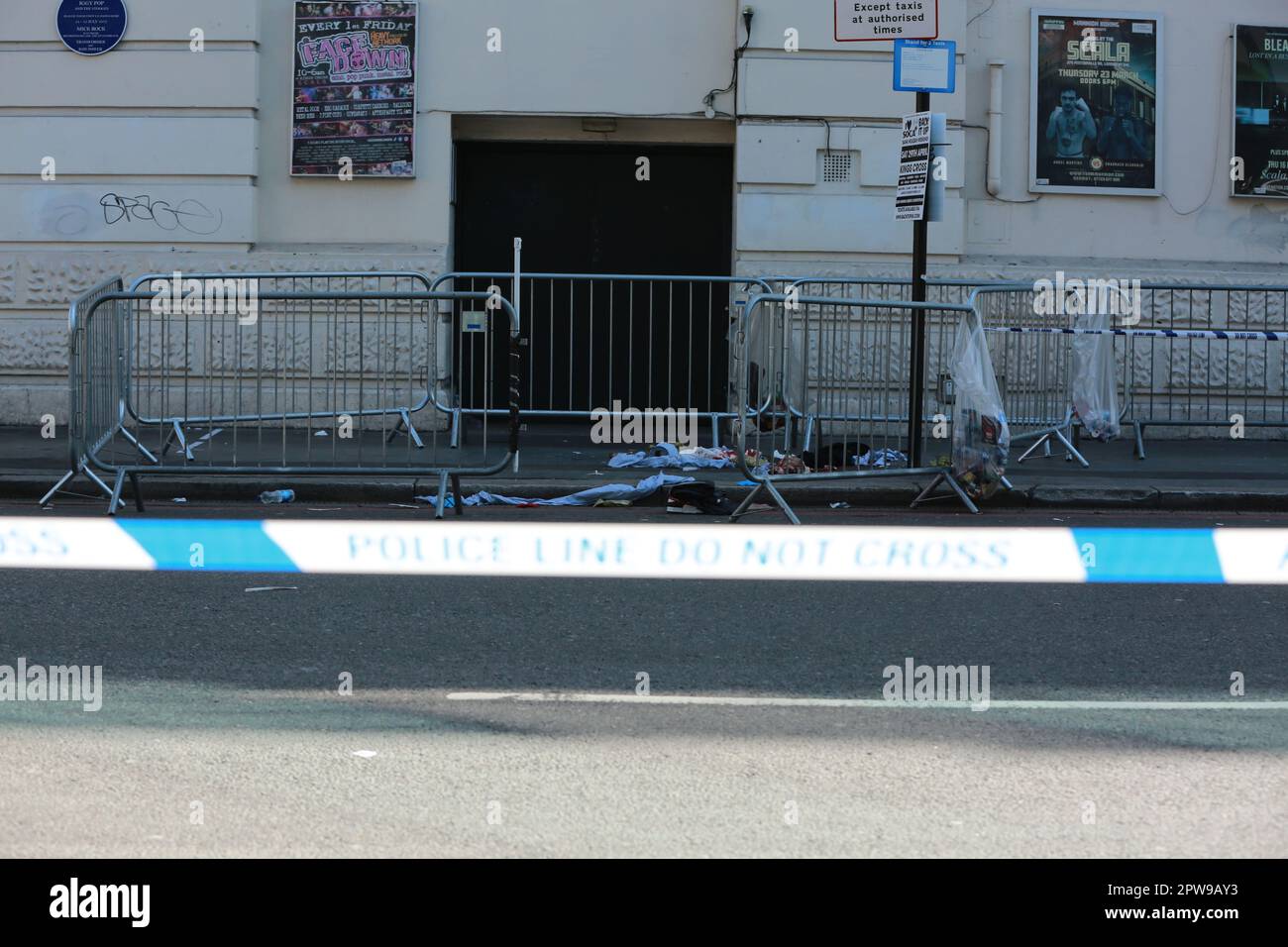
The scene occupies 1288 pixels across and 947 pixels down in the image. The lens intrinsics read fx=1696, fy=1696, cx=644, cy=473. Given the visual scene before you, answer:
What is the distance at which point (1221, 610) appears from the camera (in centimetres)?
725

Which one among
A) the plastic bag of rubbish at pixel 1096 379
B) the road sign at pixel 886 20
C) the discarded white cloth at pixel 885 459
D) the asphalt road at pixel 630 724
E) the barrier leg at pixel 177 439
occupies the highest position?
the road sign at pixel 886 20

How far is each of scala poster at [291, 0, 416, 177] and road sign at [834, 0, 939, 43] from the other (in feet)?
16.9

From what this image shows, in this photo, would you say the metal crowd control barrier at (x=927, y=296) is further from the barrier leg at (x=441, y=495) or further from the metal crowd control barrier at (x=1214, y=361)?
the barrier leg at (x=441, y=495)

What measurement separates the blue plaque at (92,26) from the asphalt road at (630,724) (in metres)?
8.27

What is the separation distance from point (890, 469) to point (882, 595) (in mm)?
3028

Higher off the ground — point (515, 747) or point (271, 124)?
point (271, 124)

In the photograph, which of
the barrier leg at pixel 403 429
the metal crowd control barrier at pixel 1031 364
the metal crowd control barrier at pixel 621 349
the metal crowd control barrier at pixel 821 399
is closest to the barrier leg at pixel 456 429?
the barrier leg at pixel 403 429

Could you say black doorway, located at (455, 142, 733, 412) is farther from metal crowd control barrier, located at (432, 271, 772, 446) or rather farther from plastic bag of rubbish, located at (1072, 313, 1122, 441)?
plastic bag of rubbish, located at (1072, 313, 1122, 441)

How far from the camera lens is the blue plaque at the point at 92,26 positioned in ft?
48.3

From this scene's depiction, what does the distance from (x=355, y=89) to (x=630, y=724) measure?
1070cm

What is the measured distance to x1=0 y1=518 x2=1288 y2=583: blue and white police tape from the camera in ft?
27.1

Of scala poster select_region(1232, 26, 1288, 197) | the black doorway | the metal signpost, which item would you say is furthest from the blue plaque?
scala poster select_region(1232, 26, 1288, 197)
